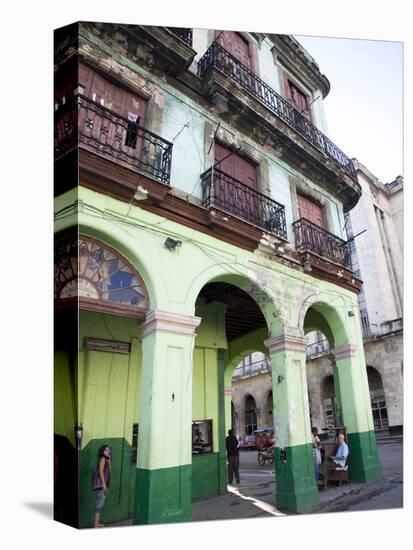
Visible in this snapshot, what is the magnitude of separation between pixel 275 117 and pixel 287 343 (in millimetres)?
4107

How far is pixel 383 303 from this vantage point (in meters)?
8.38

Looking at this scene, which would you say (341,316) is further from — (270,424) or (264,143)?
(270,424)

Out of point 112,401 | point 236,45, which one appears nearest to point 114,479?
point 112,401

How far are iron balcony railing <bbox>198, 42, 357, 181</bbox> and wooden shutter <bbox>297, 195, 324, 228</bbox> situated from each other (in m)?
1.06

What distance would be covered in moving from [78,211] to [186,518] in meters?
3.54

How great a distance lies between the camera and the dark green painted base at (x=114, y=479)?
4.32 meters

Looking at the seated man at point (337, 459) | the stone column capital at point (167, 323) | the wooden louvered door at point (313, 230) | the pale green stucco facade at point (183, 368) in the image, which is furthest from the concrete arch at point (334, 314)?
the stone column capital at point (167, 323)

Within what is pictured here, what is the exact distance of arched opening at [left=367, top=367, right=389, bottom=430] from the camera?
7949mm

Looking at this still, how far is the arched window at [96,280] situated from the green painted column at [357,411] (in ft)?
15.2

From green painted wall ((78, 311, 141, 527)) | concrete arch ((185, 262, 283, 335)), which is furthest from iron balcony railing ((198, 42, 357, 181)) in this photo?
green painted wall ((78, 311, 141, 527))

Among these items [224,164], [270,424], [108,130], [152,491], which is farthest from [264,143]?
[270,424]

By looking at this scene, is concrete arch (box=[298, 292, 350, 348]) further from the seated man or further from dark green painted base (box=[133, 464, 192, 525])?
dark green painted base (box=[133, 464, 192, 525])

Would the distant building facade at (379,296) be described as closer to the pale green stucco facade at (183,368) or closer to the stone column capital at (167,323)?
the pale green stucco facade at (183,368)

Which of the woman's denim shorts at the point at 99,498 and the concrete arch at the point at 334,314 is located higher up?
the concrete arch at the point at 334,314
